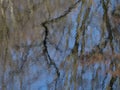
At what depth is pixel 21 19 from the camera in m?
3.50

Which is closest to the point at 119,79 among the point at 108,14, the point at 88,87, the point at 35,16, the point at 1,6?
the point at 88,87

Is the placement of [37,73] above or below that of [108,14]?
below

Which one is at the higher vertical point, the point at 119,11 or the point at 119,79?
the point at 119,11

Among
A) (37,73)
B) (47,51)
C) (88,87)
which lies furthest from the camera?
(47,51)

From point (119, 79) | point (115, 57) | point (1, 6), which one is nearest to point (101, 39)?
point (115, 57)

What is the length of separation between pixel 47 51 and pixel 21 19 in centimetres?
62

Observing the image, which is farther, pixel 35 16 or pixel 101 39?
pixel 35 16

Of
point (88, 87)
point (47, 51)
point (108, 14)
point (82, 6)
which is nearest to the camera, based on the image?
point (88, 87)

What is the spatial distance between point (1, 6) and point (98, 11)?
88 cm

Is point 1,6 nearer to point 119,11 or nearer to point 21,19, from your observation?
point 21,19

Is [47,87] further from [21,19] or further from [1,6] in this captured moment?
[1,6]

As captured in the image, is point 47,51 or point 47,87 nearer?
point 47,87

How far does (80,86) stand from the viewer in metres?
2.54

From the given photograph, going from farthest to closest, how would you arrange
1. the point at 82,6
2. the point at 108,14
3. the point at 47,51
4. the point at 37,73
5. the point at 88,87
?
the point at 82,6, the point at 108,14, the point at 47,51, the point at 37,73, the point at 88,87
